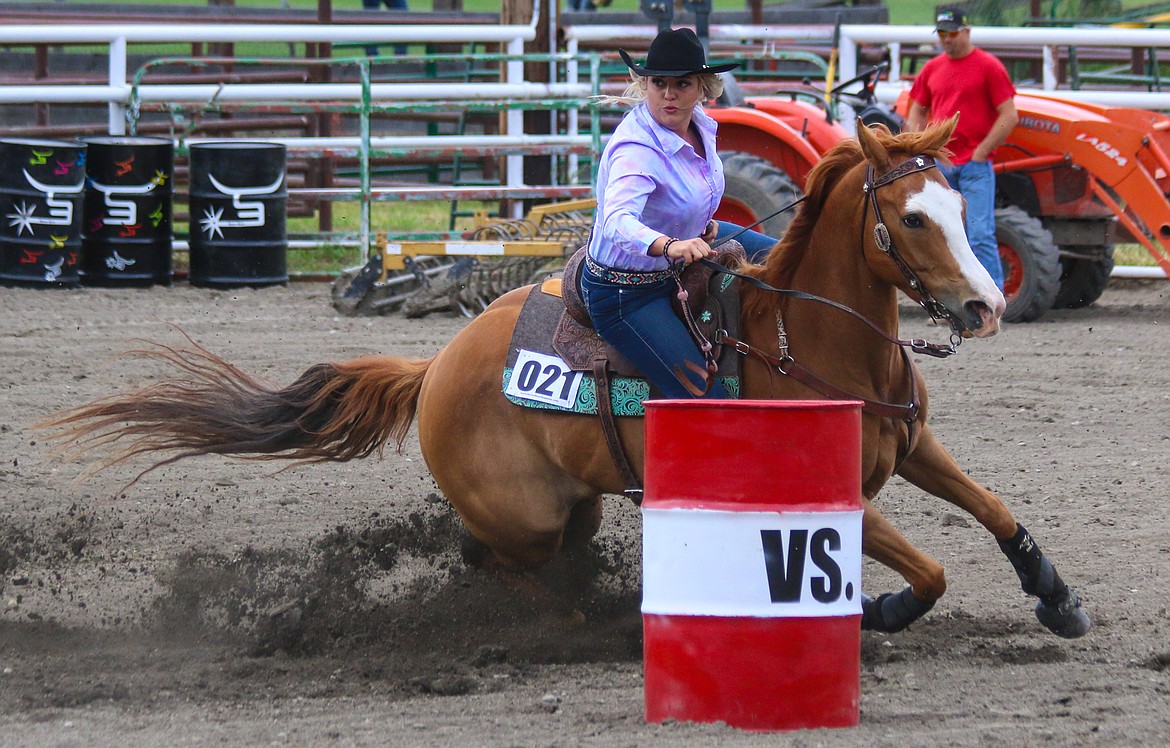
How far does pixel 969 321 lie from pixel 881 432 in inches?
19.1

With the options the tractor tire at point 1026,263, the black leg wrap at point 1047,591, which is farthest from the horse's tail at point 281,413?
the tractor tire at point 1026,263

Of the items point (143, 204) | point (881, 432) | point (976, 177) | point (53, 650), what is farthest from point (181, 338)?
point (881, 432)

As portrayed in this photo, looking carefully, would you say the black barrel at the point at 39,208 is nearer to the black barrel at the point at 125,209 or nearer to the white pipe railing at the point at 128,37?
the black barrel at the point at 125,209

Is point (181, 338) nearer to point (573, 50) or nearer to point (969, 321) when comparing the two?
point (573, 50)

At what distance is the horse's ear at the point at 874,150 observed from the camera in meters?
3.81

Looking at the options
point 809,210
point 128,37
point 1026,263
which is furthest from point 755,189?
point 809,210

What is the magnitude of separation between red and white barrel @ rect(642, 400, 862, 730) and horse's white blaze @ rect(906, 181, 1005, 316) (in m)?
0.59

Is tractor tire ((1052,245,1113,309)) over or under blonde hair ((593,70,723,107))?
under

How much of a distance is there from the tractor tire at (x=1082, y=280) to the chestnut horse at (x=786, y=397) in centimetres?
605

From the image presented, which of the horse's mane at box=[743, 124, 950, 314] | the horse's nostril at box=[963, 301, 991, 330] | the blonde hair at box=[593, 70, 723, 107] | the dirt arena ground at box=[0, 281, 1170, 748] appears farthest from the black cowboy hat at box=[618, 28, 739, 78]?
the dirt arena ground at box=[0, 281, 1170, 748]

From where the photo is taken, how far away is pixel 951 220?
3.73 m

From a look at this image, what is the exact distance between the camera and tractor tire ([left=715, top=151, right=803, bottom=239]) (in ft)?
30.6

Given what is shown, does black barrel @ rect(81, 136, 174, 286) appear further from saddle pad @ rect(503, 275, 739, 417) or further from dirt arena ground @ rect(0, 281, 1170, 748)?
saddle pad @ rect(503, 275, 739, 417)

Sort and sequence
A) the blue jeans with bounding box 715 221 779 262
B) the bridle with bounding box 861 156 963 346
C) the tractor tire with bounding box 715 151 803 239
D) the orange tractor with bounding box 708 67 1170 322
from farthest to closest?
the tractor tire with bounding box 715 151 803 239, the orange tractor with bounding box 708 67 1170 322, the blue jeans with bounding box 715 221 779 262, the bridle with bounding box 861 156 963 346
